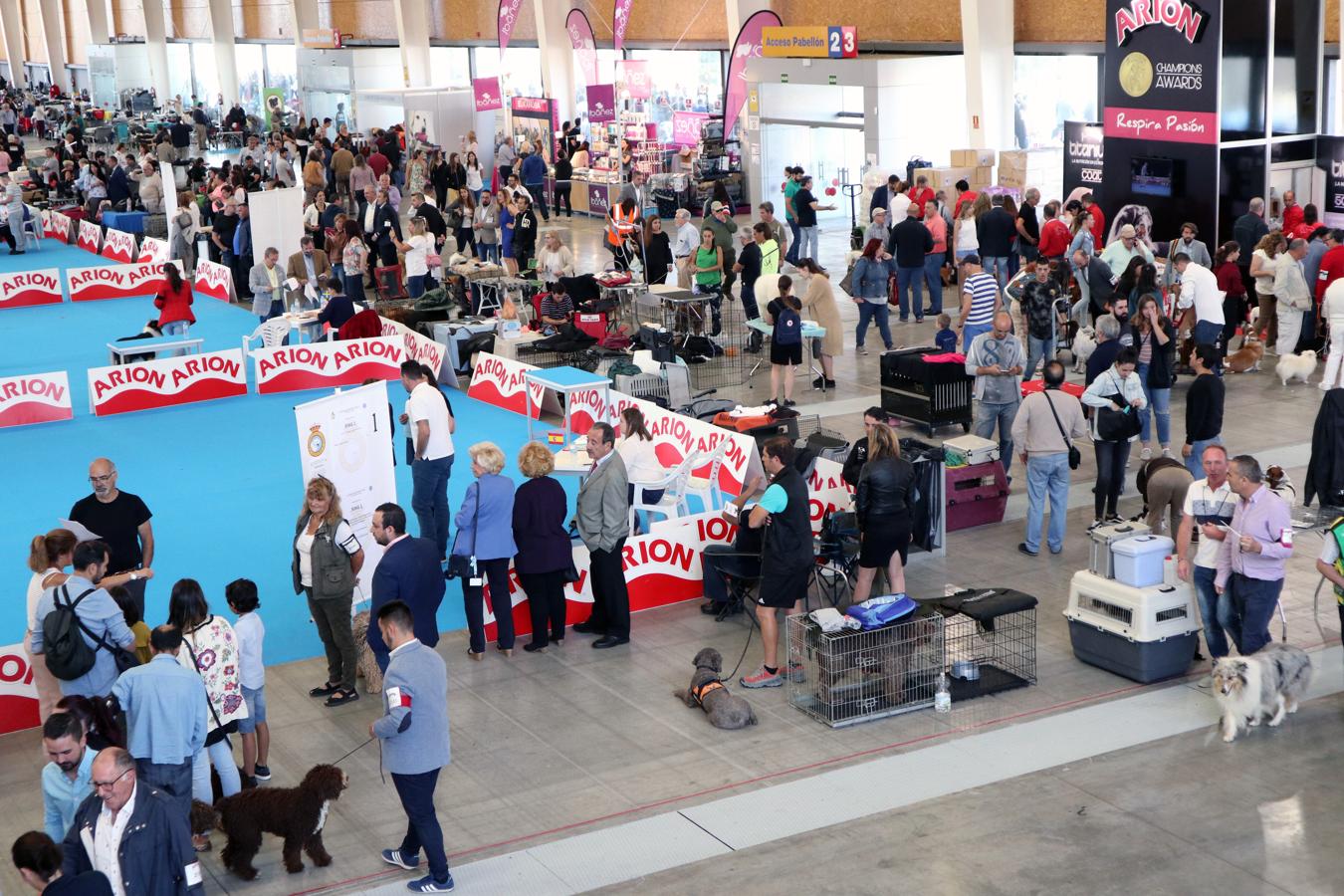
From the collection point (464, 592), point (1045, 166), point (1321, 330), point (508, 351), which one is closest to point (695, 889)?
point (464, 592)

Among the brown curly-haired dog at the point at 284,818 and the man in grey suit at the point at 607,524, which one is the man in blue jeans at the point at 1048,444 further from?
the brown curly-haired dog at the point at 284,818

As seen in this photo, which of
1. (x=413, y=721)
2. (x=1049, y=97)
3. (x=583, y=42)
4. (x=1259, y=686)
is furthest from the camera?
(x=583, y=42)

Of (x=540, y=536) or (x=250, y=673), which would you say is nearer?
(x=250, y=673)

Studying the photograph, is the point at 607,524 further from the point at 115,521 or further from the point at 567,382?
the point at 567,382

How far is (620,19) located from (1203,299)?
22165 millimetres

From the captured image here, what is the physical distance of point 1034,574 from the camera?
33.7ft

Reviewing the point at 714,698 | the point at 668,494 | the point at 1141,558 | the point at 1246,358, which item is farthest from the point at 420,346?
the point at 1141,558

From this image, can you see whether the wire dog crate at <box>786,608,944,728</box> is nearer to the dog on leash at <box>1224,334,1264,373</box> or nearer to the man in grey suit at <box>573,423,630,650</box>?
the man in grey suit at <box>573,423,630,650</box>

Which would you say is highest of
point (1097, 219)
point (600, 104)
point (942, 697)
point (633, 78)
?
point (633, 78)

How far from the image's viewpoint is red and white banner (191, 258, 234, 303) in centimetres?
2278

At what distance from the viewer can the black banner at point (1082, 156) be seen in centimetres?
2092

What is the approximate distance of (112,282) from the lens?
925 inches

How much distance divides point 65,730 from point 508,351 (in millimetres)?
11026

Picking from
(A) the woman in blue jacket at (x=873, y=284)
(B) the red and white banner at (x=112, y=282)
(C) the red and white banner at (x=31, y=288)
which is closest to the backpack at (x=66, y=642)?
(A) the woman in blue jacket at (x=873, y=284)
